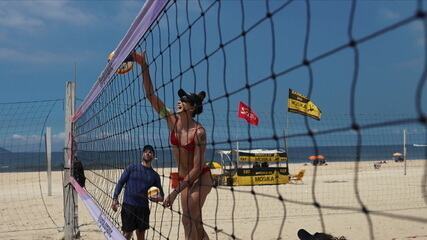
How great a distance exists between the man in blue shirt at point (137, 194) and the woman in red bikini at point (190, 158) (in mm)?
1471

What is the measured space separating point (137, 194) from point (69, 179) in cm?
207

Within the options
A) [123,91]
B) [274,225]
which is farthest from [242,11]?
[274,225]

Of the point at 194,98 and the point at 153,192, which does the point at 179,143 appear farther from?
the point at 153,192

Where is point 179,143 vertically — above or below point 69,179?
above

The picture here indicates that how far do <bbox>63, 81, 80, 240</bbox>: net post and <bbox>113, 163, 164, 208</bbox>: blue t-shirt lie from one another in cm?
189

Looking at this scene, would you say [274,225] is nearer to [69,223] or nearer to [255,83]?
[69,223]

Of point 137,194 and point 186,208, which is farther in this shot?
point 137,194

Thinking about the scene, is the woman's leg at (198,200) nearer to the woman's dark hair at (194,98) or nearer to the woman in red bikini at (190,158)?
the woman in red bikini at (190,158)

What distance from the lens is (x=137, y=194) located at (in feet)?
16.7

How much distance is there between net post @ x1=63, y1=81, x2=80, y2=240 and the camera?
682 cm

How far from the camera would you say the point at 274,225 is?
813 cm

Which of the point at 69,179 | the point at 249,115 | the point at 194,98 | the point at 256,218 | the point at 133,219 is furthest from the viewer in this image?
the point at 256,218

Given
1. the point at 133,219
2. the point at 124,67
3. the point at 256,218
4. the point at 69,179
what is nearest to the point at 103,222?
the point at 133,219

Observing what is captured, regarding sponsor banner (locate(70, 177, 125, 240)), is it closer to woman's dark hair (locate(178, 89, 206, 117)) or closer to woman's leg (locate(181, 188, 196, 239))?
woman's leg (locate(181, 188, 196, 239))
